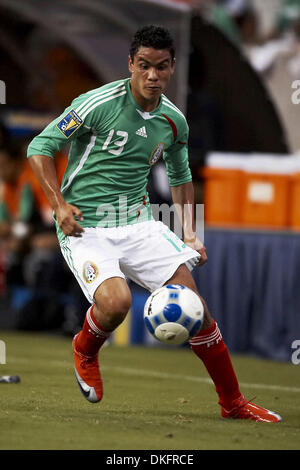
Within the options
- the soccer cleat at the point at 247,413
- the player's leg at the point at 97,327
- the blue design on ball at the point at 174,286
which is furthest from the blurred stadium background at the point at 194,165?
the blue design on ball at the point at 174,286

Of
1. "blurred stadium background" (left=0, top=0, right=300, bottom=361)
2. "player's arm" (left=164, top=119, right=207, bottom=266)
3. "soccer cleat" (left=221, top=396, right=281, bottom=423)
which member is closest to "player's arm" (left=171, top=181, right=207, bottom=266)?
"player's arm" (left=164, top=119, right=207, bottom=266)

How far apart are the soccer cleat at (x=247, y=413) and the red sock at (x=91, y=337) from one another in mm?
779

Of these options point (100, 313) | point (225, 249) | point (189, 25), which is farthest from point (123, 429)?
point (189, 25)

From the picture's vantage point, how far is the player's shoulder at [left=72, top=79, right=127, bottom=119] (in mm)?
5484

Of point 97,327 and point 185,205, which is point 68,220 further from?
point 185,205

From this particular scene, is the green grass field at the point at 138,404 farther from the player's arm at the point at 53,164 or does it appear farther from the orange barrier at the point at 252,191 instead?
the orange barrier at the point at 252,191

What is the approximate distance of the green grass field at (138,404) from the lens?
182 inches

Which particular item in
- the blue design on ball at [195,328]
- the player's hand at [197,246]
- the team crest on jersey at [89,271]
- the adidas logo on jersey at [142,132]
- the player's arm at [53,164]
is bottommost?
the blue design on ball at [195,328]

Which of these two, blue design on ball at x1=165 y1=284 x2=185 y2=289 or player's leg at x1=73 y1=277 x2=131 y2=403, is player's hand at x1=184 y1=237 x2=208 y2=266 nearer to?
blue design on ball at x1=165 y1=284 x2=185 y2=289

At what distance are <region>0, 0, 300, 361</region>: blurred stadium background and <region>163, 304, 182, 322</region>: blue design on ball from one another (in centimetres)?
438

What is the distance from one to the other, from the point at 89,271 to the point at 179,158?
3.23 feet

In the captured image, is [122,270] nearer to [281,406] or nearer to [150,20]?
[281,406]

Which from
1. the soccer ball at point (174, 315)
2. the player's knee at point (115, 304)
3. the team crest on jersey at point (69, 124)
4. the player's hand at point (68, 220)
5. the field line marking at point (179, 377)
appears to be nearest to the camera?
the player's hand at point (68, 220)

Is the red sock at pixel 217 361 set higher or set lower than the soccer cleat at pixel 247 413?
higher
